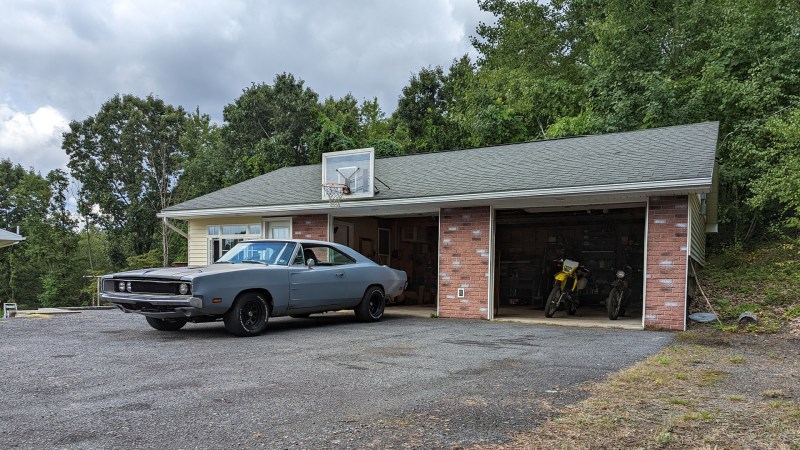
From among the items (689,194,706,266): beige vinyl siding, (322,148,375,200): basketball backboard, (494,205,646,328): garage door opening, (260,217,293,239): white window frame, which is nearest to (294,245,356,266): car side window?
(322,148,375,200): basketball backboard

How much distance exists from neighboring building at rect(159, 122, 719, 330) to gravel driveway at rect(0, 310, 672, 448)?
2586mm

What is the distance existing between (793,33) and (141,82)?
113 ft

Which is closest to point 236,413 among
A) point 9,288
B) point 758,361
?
point 758,361

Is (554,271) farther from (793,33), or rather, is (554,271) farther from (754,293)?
(793,33)

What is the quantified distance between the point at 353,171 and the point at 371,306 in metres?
3.95

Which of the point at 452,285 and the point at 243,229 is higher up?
the point at 243,229

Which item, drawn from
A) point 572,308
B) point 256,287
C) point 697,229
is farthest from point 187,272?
point 697,229

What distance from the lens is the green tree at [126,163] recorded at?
3638cm

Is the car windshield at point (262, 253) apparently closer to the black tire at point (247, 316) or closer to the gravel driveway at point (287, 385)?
the black tire at point (247, 316)

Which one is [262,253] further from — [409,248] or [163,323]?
[409,248]

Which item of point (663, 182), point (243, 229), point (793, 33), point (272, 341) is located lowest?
point (272, 341)

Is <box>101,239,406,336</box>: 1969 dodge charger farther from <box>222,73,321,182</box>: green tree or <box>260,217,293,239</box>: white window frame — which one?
<box>222,73,321,182</box>: green tree

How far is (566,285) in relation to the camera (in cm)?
1178

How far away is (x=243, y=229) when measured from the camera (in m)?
14.9
